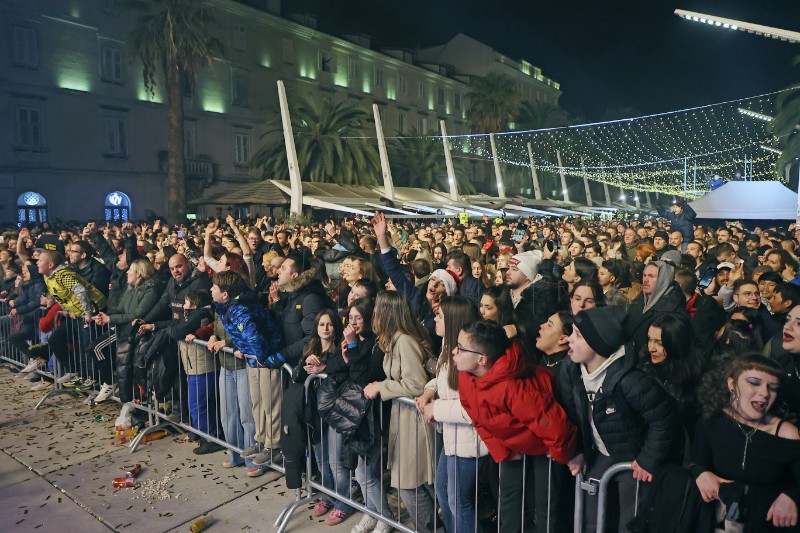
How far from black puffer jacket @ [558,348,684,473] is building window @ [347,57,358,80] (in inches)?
1955

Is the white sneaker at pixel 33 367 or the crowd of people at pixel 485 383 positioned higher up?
the crowd of people at pixel 485 383

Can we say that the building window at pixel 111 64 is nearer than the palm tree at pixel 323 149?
Yes

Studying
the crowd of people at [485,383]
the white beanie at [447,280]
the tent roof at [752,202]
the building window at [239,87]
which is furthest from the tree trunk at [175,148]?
the white beanie at [447,280]

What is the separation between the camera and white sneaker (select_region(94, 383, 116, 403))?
6988 millimetres

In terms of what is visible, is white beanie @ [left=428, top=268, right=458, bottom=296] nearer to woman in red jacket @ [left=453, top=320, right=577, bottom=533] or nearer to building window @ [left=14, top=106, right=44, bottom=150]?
woman in red jacket @ [left=453, top=320, right=577, bottom=533]

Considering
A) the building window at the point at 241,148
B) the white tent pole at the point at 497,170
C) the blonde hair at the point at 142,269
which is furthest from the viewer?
the building window at the point at 241,148

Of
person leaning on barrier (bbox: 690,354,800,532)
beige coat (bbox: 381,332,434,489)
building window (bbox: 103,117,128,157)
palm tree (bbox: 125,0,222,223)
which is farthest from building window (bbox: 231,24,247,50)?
person leaning on barrier (bbox: 690,354,800,532)

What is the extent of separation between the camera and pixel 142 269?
6777 mm

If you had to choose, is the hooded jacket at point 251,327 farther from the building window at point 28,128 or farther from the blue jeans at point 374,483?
the building window at point 28,128

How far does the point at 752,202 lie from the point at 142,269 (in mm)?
25371

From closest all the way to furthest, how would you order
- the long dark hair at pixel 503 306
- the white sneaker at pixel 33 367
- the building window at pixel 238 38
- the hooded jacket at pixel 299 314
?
the long dark hair at pixel 503 306, the hooded jacket at pixel 299 314, the white sneaker at pixel 33 367, the building window at pixel 238 38

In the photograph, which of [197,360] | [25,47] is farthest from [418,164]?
[197,360]

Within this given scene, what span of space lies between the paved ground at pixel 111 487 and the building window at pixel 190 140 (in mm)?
33699

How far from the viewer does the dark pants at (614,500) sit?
321 centimetres
